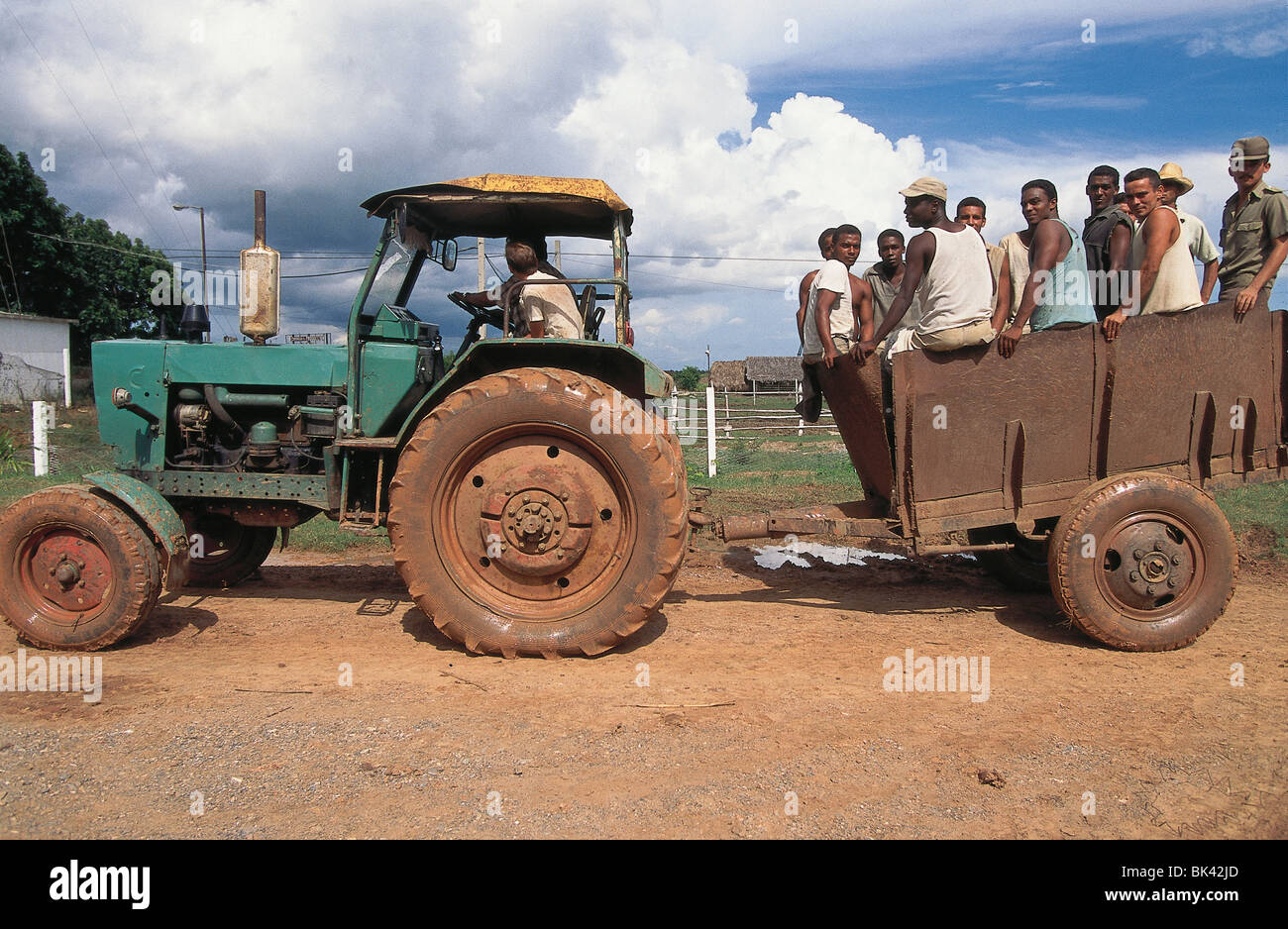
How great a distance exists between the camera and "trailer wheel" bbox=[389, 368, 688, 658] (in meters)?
4.19

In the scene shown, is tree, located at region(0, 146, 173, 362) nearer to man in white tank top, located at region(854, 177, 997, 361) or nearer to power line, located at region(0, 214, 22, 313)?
power line, located at region(0, 214, 22, 313)

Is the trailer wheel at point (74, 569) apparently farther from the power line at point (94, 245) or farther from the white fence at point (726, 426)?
the power line at point (94, 245)

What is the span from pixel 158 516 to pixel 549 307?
8.14 ft

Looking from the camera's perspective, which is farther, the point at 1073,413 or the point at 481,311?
the point at 481,311

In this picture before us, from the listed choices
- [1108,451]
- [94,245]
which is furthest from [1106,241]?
[94,245]

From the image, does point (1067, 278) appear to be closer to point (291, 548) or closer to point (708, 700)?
point (708, 700)

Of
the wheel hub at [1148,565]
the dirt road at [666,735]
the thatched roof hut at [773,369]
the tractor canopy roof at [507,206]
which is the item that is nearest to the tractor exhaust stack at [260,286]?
the tractor canopy roof at [507,206]

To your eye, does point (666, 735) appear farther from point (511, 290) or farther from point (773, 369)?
point (773, 369)

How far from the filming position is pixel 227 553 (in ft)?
18.7

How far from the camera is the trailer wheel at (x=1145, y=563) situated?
4156 millimetres

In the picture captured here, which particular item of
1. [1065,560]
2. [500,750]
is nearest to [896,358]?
[1065,560]

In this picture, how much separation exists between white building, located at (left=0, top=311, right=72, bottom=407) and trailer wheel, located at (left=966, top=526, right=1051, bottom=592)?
2352 centimetres

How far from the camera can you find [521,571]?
170 inches

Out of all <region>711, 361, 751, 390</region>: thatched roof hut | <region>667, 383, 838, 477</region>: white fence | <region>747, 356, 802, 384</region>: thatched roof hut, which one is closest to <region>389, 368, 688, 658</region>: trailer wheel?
<region>667, 383, 838, 477</region>: white fence
